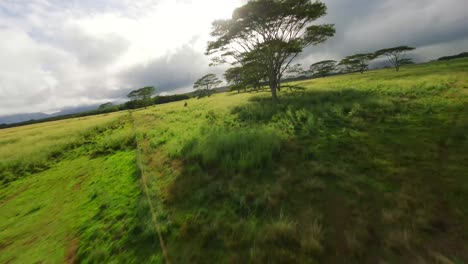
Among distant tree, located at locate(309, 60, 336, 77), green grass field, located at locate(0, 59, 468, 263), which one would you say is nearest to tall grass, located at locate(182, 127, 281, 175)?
green grass field, located at locate(0, 59, 468, 263)

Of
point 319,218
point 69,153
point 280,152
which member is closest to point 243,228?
point 319,218

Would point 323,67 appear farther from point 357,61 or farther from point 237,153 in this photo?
point 237,153

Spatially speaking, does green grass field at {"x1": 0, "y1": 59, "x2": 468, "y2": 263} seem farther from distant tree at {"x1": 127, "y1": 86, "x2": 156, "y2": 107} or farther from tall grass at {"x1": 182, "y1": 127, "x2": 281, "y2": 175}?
distant tree at {"x1": 127, "y1": 86, "x2": 156, "y2": 107}

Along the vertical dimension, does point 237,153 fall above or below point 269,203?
above

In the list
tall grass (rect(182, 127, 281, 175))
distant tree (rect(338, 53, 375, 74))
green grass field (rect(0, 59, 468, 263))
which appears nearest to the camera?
green grass field (rect(0, 59, 468, 263))

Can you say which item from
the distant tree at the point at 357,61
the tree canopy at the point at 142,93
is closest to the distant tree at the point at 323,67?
the distant tree at the point at 357,61

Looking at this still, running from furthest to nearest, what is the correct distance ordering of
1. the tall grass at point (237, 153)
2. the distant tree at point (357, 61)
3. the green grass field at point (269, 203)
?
the distant tree at point (357, 61) → the tall grass at point (237, 153) → the green grass field at point (269, 203)

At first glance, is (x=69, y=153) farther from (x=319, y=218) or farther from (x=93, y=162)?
(x=319, y=218)

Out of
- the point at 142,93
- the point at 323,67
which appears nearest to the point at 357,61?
the point at 323,67

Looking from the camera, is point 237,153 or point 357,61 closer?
point 237,153

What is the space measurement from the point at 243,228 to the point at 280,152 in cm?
403

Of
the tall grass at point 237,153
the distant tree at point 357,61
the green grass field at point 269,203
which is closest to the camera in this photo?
the green grass field at point 269,203

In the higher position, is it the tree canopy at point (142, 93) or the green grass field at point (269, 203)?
the tree canopy at point (142, 93)

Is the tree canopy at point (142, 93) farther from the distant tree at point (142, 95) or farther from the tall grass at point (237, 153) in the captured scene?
the tall grass at point (237, 153)
